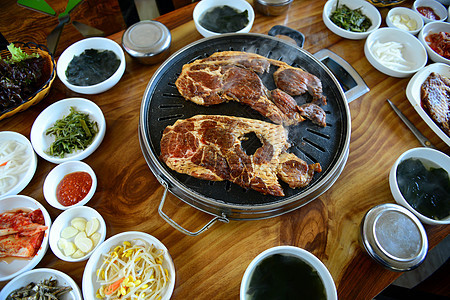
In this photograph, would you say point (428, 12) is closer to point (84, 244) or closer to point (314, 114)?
point (314, 114)

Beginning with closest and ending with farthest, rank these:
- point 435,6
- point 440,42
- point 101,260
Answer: point 101,260 → point 440,42 → point 435,6

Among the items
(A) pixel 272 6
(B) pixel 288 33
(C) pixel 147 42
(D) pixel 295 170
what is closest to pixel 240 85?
(D) pixel 295 170

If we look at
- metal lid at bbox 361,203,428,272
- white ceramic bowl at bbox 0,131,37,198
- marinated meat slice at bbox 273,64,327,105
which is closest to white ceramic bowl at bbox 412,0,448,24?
marinated meat slice at bbox 273,64,327,105

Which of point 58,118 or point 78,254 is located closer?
point 78,254

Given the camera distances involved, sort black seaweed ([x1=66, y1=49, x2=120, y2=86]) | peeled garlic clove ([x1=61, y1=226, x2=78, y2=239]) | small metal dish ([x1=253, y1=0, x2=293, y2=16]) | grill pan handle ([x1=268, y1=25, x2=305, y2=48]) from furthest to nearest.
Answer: small metal dish ([x1=253, y1=0, x2=293, y2=16])
grill pan handle ([x1=268, y1=25, x2=305, y2=48])
black seaweed ([x1=66, y1=49, x2=120, y2=86])
peeled garlic clove ([x1=61, y1=226, x2=78, y2=239])

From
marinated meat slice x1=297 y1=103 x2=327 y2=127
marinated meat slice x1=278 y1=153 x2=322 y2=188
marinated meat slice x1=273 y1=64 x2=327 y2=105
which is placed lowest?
marinated meat slice x1=278 y1=153 x2=322 y2=188

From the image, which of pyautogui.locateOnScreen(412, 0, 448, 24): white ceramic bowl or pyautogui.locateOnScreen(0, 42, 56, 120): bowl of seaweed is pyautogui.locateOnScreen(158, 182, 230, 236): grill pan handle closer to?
pyautogui.locateOnScreen(0, 42, 56, 120): bowl of seaweed

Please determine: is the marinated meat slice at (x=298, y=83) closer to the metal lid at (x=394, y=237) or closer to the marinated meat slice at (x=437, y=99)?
the metal lid at (x=394, y=237)
